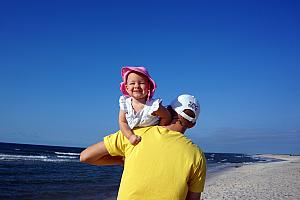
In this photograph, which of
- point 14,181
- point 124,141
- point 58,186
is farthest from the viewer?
point 14,181

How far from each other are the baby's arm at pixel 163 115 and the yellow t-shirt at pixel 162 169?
0.52 feet

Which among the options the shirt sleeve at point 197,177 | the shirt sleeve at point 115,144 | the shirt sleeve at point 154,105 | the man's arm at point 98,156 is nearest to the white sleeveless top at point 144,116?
the shirt sleeve at point 154,105

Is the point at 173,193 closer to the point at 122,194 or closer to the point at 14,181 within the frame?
the point at 122,194

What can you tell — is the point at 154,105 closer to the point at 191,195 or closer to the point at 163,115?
the point at 163,115

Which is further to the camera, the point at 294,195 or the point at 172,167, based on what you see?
the point at 294,195

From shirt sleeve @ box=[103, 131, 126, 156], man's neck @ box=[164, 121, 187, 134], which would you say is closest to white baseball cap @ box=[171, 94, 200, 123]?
man's neck @ box=[164, 121, 187, 134]

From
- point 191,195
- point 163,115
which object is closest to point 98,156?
point 163,115

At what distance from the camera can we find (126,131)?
2367mm

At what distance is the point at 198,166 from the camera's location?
86.7 inches

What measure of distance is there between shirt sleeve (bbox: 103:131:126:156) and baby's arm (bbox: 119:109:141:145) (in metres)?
0.05

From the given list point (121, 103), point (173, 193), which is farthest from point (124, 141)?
point (173, 193)

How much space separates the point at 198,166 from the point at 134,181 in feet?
1.30

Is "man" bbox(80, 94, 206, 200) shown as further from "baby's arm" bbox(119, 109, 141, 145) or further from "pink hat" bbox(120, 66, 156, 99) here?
"pink hat" bbox(120, 66, 156, 99)

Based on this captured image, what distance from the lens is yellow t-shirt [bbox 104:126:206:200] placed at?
7.02 feet
